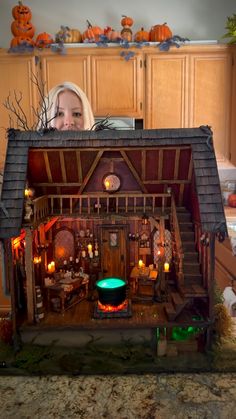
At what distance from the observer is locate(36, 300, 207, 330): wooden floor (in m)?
3.22

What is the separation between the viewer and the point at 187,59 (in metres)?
5.79

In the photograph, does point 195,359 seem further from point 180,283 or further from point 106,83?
point 106,83

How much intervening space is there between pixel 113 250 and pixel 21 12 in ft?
13.4

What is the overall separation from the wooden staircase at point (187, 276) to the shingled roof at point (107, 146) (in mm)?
891

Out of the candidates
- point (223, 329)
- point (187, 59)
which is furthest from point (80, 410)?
point (187, 59)

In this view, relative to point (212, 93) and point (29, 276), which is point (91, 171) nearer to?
point (29, 276)

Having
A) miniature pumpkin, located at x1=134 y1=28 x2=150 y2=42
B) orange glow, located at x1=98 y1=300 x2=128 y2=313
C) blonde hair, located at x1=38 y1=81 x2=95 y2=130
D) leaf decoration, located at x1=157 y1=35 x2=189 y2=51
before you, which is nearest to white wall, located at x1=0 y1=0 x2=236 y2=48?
miniature pumpkin, located at x1=134 y1=28 x2=150 y2=42

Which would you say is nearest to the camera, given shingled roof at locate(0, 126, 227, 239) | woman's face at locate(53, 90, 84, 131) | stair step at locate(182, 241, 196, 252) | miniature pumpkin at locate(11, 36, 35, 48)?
shingled roof at locate(0, 126, 227, 239)

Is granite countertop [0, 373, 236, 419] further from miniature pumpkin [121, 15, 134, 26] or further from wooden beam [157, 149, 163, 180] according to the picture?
miniature pumpkin [121, 15, 134, 26]

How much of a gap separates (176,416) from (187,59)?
5.06m

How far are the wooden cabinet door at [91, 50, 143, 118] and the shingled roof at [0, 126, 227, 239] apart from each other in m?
2.89

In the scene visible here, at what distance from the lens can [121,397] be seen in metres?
2.58

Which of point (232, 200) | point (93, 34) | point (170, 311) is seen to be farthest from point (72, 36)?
point (170, 311)

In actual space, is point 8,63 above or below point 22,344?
above
